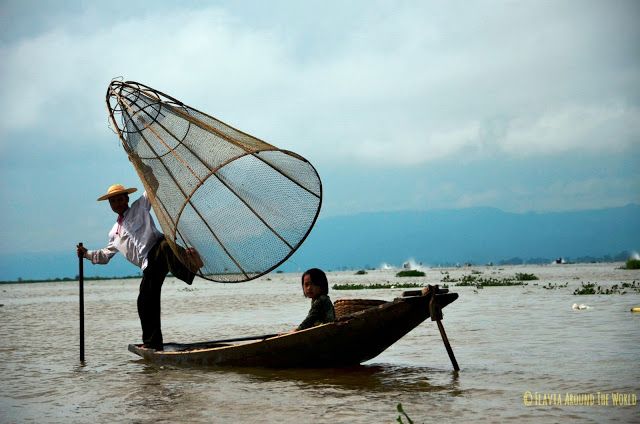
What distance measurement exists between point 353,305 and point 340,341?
459 millimetres

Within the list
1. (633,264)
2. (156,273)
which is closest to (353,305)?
(156,273)

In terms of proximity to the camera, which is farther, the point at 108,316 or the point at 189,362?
the point at 108,316

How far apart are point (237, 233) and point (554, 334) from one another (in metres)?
4.73

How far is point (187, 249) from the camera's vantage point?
24.2ft

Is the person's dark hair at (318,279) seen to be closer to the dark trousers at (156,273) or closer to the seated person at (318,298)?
the seated person at (318,298)

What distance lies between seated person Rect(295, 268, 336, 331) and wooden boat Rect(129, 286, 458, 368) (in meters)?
0.27

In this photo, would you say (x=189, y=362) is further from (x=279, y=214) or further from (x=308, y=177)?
(x=308, y=177)

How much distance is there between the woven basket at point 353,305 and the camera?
275 inches

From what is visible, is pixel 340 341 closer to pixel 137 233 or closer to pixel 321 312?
pixel 321 312

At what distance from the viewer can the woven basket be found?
699 centimetres

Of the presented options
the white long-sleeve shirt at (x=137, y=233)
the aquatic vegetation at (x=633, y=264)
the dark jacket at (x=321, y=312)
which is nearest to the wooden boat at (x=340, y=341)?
the dark jacket at (x=321, y=312)

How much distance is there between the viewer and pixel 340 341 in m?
6.74

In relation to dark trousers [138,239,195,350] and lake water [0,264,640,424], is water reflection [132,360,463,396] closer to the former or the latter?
lake water [0,264,640,424]

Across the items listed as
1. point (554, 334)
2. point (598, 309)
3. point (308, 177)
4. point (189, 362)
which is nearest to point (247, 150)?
point (308, 177)
